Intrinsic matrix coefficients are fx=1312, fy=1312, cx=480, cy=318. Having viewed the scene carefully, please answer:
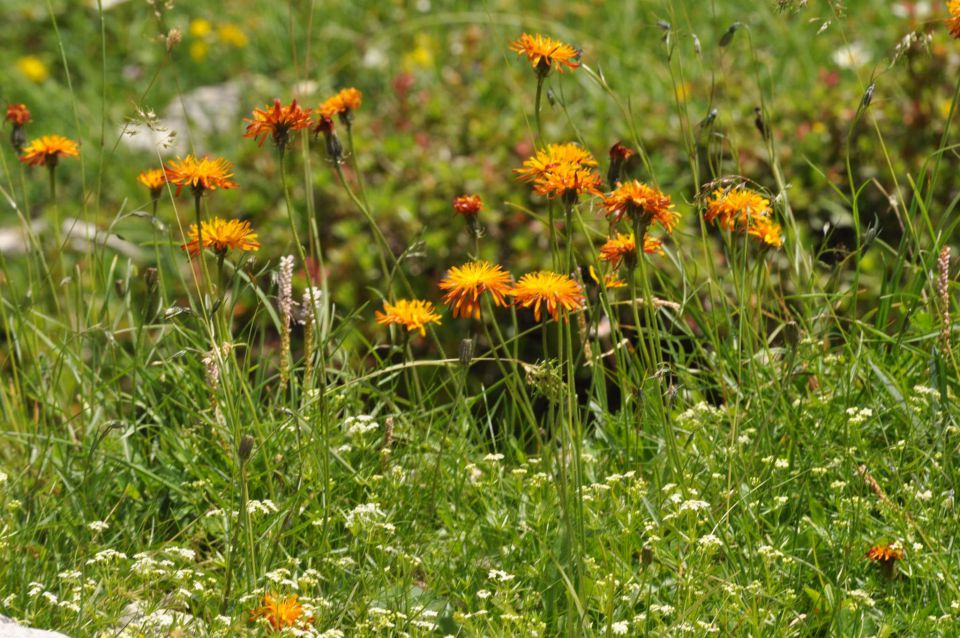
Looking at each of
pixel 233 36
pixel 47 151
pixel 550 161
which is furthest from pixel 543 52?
pixel 233 36

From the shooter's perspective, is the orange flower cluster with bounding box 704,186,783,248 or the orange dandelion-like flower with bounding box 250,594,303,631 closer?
the orange dandelion-like flower with bounding box 250,594,303,631

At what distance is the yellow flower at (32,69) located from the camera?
25.7 ft

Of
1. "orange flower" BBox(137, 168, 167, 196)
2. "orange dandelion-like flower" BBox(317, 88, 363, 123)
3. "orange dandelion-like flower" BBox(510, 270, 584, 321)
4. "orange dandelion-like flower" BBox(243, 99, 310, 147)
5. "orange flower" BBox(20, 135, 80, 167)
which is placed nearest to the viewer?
"orange dandelion-like flower" BBox(510, 270, 584, 321)

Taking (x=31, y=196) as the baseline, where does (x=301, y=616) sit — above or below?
above

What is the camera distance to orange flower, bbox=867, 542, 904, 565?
2.25 m

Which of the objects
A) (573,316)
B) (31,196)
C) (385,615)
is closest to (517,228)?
(573,316)

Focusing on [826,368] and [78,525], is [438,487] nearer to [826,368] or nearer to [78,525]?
[78,525]

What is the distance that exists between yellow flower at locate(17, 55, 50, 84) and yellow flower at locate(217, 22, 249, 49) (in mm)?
1094

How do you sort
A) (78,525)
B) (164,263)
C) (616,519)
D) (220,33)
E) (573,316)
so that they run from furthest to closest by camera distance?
1. (220,33)
2. (164,263)
3. (573,316)
4. (78,525)
5. (616,519)

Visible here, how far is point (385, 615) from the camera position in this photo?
2.20 m

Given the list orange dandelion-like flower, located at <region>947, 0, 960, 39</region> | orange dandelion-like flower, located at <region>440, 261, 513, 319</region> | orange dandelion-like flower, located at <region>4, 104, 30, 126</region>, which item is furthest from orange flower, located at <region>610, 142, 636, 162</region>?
orange dandelion-like flower, located at <region>4, 104, 30, 126</region>

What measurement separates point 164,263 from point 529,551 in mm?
3435

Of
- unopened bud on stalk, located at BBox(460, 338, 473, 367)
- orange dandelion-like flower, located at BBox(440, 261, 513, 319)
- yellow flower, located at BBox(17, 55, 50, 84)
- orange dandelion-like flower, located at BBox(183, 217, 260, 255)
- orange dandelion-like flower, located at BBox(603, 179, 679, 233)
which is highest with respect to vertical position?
orange dandelion-like flower, located at BBox(603, 179, 679, 233)

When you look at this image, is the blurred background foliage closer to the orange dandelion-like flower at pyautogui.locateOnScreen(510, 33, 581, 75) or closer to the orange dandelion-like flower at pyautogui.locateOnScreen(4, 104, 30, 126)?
the orange dandelion-like flower at pyautogui.locateOnScreen(4, 104, 30, 126)
